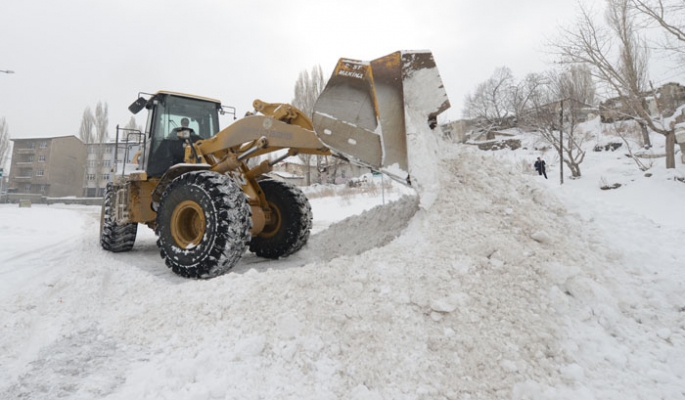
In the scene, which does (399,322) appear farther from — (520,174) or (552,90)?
(552,90)

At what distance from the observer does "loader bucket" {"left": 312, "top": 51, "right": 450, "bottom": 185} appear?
134 inches

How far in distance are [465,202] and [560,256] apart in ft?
2.88

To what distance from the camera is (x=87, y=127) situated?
42.3m

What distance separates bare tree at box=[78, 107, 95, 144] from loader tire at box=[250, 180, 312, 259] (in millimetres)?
46793

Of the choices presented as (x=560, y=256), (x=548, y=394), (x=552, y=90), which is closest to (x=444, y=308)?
(x=548, y=394)

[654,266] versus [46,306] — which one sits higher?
[654,266]

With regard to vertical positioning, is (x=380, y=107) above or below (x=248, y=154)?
above

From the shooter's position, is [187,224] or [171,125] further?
[171,125]

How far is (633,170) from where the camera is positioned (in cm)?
1329

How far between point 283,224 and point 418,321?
3292mm

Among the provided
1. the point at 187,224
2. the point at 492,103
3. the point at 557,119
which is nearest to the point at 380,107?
the point at 187,224

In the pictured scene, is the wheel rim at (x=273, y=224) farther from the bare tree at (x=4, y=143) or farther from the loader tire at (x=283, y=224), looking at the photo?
the bare tree at (x=4, y=143)

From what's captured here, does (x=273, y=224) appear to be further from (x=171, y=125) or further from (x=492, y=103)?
(x=492, y=103)

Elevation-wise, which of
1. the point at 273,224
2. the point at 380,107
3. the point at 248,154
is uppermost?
the point at 380,107
